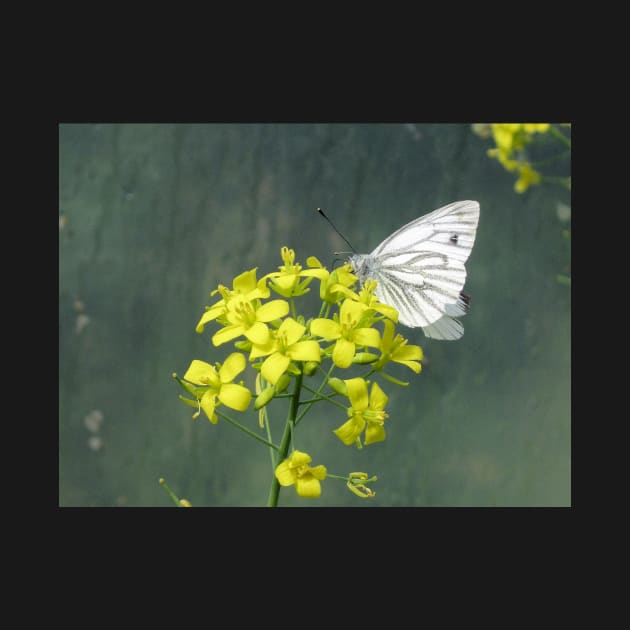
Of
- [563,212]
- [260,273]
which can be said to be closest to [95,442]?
[260,273]

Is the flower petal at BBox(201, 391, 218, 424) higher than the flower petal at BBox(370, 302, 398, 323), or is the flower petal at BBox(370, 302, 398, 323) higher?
the flower petal at BBox(370, 302, 398, 323)

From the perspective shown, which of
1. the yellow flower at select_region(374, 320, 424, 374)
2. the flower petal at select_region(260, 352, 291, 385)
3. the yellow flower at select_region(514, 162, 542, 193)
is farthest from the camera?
the yellow flower at select_region(514, 162, 542, 193)

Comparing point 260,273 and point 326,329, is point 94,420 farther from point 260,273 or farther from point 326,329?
point 326,329

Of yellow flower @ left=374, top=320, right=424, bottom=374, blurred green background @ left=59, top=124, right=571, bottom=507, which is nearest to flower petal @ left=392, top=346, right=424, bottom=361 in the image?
yellow flower @ left=374, top=320, right=424, bottom=374

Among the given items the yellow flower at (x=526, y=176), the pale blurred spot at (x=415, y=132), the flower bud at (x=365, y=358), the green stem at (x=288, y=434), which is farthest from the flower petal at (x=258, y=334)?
the pale blurred spot at (x=415, y=132)

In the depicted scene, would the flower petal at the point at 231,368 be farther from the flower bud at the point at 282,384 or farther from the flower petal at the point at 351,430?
the flower petal at the point at 351,430

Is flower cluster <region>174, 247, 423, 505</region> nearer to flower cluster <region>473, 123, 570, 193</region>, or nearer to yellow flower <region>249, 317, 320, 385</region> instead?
yellow flower <region>249, 317, 320, 385</region>

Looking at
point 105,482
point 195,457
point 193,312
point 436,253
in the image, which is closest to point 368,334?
point 436,253
